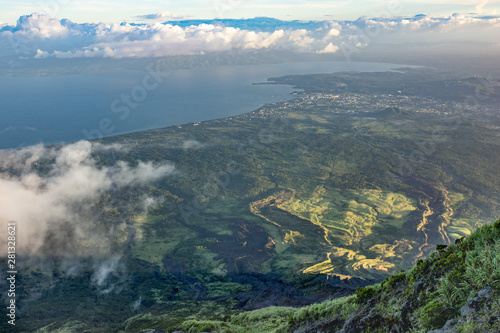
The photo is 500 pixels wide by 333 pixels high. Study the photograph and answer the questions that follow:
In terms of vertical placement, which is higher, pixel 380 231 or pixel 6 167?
pixel 6 167

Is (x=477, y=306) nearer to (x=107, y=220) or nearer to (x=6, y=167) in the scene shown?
(x=107, y=220)

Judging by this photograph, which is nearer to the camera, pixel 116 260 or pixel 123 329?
pixel 123 329

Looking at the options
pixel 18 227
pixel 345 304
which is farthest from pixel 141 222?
pixel 345 304

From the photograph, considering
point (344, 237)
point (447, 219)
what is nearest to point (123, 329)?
Result: point (344, 237)

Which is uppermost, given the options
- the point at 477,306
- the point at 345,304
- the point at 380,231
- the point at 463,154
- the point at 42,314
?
the point at 477,306

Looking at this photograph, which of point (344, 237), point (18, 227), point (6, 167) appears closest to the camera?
point (344, 237)

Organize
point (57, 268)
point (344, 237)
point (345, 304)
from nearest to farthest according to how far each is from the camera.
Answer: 1. point (345, 304)
2. point (57, 268)
3. point (344, 237)
